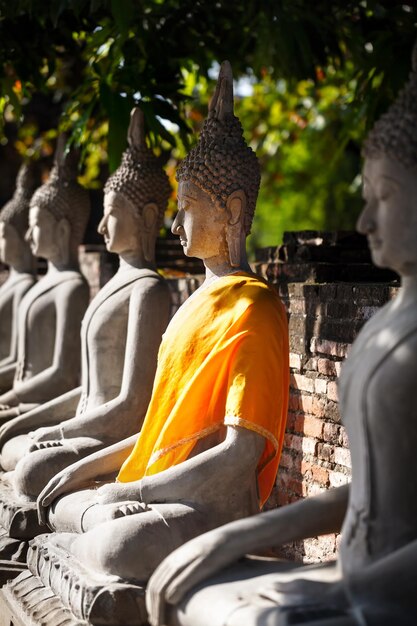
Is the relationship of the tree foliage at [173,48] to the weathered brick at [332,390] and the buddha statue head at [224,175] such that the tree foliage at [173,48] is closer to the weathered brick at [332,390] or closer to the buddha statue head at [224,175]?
the buddha statue head at [224,175]

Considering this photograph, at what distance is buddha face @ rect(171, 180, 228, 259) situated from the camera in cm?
428

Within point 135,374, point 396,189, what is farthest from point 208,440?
point 396,189

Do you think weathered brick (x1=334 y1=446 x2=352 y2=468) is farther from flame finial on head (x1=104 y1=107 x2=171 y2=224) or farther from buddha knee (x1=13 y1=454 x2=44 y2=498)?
flame finial on head (x1=104 y1=107 x2=171 y2=224)

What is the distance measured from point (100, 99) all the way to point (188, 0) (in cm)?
139

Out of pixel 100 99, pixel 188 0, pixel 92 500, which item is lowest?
pixel 92 500

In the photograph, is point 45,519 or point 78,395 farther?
point 78,395

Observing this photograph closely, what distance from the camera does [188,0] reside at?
23.4 feet

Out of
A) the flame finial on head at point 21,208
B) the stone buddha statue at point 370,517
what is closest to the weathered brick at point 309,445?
the stone buddha statue at point 370,517

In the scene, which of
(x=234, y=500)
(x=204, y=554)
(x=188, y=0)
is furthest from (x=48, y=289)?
(x=204, y=554)

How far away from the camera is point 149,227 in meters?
5.48

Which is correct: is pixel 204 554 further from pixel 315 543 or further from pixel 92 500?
pixel 315 543

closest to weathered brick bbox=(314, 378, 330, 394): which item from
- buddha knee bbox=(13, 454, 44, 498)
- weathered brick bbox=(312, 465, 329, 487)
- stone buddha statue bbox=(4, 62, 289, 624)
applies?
weathered brick bbox=(312, 465, 329, 487)

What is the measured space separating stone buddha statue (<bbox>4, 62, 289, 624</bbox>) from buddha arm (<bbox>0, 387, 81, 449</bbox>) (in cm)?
138

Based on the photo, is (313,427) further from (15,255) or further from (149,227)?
(15,255)
